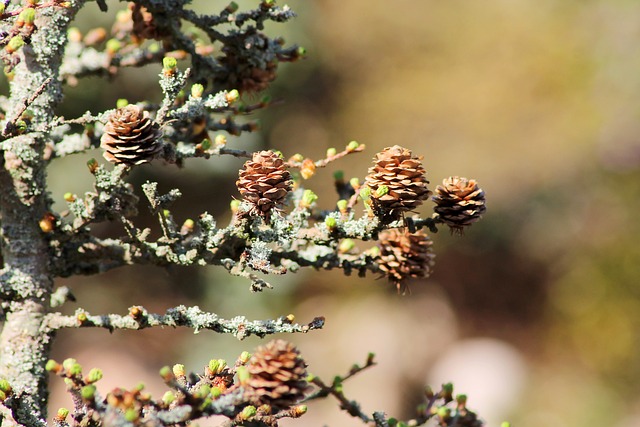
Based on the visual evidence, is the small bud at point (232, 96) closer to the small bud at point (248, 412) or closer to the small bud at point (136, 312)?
the small bud at point (136, 312)

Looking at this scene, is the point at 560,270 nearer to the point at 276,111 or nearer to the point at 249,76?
the point at 276,111

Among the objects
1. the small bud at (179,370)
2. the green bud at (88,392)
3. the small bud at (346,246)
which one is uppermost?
the small bud at (346,246)

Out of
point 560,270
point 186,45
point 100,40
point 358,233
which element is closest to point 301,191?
point 358,233

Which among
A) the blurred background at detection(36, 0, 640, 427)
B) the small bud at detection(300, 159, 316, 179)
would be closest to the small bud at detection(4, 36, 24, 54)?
the small bud at detection(300, 159, 316, 179)

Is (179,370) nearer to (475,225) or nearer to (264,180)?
(264,180)

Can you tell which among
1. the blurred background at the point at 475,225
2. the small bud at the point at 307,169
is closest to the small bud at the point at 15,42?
the small bud at the point at 307,169

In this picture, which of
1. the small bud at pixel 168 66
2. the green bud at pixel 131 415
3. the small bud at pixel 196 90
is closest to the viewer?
the green bud at pixel 131 415
